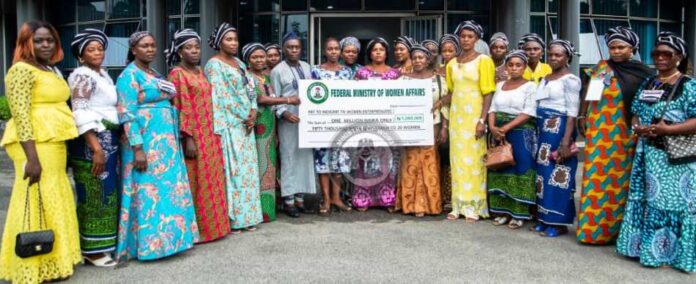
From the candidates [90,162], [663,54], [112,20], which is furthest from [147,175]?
[112,20]

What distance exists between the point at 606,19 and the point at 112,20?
448 inches

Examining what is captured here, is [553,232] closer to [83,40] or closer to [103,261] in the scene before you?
[103,261]

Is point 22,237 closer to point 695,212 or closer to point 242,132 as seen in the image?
point 242,132

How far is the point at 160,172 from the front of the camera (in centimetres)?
420

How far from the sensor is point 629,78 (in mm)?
4355

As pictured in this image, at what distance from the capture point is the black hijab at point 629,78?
434 centimetres

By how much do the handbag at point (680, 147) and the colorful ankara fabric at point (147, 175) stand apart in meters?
3.48

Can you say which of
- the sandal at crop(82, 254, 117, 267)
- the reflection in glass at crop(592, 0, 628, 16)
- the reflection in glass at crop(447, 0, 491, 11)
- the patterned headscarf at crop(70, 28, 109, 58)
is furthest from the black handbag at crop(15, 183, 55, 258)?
the reflection in glass at crop(592, 0, 628, 16)

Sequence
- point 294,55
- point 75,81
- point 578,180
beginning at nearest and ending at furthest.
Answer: point 75,81
point 294,55
point 578,180

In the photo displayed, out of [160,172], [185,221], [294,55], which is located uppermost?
[294,55]

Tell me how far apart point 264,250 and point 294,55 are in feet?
6.44

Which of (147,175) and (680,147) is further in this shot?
(147,175)

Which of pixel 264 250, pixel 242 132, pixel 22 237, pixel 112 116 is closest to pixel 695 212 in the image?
pixel 264 250

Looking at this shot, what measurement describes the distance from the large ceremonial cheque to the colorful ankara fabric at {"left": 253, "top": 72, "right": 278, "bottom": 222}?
0.95 ft
